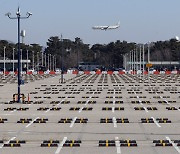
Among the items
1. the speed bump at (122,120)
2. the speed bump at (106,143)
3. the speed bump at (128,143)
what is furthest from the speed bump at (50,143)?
the speed bump at (122,120)

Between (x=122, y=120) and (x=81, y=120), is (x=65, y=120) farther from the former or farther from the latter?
(x=122, y=120)

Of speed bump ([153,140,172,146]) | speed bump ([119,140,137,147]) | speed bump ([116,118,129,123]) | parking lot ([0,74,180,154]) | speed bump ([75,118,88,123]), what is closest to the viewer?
parking lot ([0,74,180,154])

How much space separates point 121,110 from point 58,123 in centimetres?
872

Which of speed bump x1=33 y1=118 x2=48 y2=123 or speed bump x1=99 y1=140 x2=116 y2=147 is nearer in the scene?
speed bump x1=99 y1=140 x2=116 y2=147

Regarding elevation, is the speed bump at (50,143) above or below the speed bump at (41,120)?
below

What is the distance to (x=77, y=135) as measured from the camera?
23.5 m

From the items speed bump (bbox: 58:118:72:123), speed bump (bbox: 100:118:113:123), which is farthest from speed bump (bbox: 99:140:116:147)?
speed bump (bbox: 58:118:72:123)

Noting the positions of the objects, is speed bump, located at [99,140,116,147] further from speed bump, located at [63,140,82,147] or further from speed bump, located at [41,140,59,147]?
speed bump, located at [41,140,59,147]

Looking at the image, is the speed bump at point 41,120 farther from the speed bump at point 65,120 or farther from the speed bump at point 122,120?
the speed bump at point 122,120

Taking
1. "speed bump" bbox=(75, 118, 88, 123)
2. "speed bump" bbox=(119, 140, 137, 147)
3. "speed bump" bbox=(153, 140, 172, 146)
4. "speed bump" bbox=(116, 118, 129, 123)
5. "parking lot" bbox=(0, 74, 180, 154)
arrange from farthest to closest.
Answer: "speed bump" bbox=(75, 118, 88, 123) < "speed bump" bbox=(116, 118, 129, 123) < "speed bump" bbox=(153, 140, 172, 146) < "speed bump" bbox=(119, 140, 137, 147) < "parking lot" bbox=(0, 74, 180, 154)

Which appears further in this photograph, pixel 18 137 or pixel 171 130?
pixel 171 130

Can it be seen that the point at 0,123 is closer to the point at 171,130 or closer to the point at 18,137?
the point at 18,137

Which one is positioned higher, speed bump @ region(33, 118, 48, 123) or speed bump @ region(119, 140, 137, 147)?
speed bump @ region(33, 118, 48, 123)

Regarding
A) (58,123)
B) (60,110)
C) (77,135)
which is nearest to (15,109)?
(60,110)
